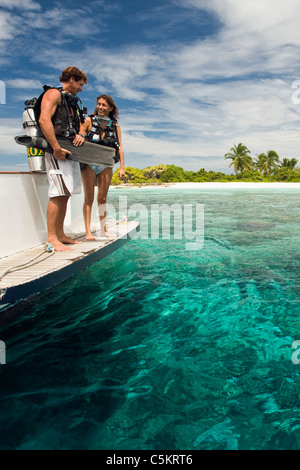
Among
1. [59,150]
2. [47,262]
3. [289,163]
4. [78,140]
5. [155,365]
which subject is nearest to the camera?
[155,365]

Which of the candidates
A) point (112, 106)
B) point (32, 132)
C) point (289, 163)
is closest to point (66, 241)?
point (32, 132)

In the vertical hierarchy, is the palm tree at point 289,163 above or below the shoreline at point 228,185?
above

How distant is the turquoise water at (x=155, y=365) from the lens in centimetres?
203

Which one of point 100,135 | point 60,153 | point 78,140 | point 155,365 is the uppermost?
point 100,135

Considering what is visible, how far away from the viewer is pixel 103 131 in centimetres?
493

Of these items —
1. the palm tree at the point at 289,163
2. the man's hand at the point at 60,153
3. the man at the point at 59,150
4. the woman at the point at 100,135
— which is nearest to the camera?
the man at the point at 59,150

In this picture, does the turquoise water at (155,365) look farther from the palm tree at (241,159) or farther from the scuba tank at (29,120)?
the palm tree at (241,159)

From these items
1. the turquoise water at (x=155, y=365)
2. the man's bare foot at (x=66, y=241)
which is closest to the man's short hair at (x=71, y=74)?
the man's bare foot at (x=66, y=241)

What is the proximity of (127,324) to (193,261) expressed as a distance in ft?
9.28

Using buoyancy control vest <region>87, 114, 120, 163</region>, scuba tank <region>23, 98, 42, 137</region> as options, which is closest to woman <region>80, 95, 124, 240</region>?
buoyancy control vest <region>87, 114, 120, 163</region>

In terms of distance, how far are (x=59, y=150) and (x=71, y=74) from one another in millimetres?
1015

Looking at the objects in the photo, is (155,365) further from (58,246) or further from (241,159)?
(241,159)
